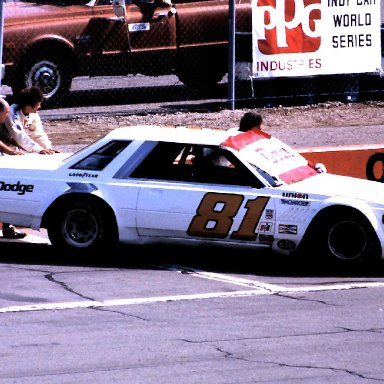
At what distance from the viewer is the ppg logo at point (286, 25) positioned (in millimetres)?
18984

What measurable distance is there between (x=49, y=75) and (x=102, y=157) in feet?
20.4

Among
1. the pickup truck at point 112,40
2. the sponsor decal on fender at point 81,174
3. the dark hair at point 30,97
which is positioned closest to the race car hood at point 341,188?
the sponsor decal on fender at point 81,174

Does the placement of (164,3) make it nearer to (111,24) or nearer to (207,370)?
(111,24)

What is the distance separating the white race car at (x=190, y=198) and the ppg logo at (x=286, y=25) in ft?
19.1

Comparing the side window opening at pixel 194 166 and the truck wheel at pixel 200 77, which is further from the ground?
the truck wheel at pixel 200 77

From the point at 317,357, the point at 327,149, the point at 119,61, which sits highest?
the point at 119,61

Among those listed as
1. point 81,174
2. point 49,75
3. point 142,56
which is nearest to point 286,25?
→ point 142,56

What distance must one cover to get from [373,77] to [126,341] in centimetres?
1204

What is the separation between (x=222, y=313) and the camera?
1086 cm

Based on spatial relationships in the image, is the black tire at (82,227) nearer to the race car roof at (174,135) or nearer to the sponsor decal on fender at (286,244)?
the race car roof at (174,135)

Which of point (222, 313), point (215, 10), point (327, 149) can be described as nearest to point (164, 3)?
point (215, 10)

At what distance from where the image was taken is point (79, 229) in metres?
13.1

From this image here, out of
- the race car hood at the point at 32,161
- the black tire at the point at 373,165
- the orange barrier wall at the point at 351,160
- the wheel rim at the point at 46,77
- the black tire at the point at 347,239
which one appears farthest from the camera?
the wheel rim at the point at 46,77

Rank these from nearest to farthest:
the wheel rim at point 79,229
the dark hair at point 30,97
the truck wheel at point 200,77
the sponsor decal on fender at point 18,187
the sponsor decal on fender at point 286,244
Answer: the sponsor decal on fender at point 286,244 < the wheel rim at point 79,229 < the sponsor decal on fender at point 18,187 < the dark hair at point 30,97 < the truck wheel at point 200,77
